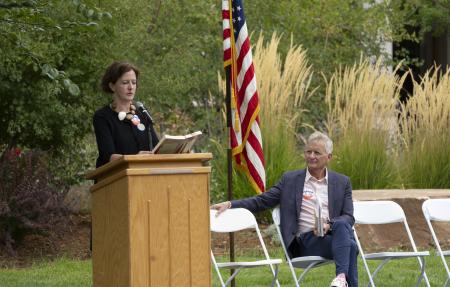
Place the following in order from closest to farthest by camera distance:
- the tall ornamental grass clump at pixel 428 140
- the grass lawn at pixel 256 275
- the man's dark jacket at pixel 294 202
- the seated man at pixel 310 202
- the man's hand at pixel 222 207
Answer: the man's hand at pixel 222 207
the seated man at pixel 310 202
the man's dark jacket at pixel 294 202
the grass lawn at pixel 256 275
the tall ornamental grass clump at pixel 428 140

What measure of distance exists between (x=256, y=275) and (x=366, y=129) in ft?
12.8

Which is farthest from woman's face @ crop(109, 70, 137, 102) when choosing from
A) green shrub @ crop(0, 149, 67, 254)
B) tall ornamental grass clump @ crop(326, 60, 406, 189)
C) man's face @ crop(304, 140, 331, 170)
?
tall ornamental grass clump @ crop(326, 60, 406, 189)

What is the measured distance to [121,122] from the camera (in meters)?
8.22


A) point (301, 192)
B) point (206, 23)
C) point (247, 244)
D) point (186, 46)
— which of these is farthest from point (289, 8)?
A: point (301, 192)

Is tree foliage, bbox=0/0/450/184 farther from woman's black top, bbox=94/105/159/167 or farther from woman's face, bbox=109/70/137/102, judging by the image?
woman's black top, bbox=94/105/159/167

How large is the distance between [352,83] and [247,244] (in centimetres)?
270

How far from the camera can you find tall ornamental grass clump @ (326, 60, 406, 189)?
14.5 meters

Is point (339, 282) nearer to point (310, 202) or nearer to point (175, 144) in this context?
point (310, 202)

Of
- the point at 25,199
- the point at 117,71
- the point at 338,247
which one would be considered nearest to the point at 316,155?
the point at 338,247

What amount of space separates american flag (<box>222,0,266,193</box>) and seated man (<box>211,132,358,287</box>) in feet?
2.99

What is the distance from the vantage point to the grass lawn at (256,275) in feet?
35.3

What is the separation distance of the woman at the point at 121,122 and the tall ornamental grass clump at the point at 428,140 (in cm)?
709

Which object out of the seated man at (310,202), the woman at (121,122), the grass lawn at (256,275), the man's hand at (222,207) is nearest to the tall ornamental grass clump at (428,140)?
the grass lawn at (256,275)

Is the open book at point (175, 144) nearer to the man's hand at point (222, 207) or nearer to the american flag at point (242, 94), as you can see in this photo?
the man's hand at point (222, 207)
